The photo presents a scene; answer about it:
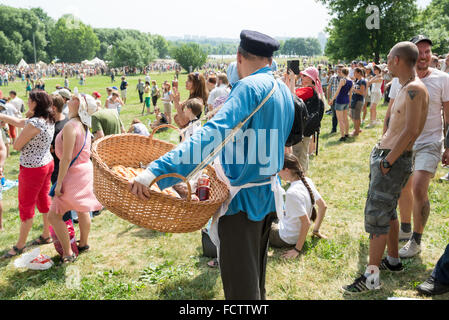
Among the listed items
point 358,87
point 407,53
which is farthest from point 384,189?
point 358,87

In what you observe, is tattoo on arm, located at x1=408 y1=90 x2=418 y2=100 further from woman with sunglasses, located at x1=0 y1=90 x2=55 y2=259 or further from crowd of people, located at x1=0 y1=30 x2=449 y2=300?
woman with sunglasses, located at x1=0 y1=90 x2=55 y2=259

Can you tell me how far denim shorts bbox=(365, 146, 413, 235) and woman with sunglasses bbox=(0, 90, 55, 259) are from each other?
3940 mm

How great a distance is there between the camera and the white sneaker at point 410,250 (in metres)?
4.09

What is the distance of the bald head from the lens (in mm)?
3117

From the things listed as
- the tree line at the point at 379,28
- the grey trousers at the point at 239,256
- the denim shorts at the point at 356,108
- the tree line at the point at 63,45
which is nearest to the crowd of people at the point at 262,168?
the grey trousers at the point at 239,256

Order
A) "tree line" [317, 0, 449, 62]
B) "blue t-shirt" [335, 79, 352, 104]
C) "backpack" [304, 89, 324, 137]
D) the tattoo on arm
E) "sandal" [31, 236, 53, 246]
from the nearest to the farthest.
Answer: the tattoo on arm
"sandal" [31, 236, 53, 246]
"backpack" [304, 89, 324, 137]
"blue t-shirt" [335, 79, 352, 104]
"tree line" [317, 0, 449, 62]

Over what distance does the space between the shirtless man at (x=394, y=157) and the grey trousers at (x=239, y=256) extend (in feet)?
5.30

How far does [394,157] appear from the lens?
3193mm

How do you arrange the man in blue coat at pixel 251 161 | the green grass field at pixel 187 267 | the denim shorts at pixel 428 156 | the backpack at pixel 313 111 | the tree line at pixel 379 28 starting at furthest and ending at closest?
the tree line at pixel 379 28 < the backpack at pixel 313 111 < the denim shorts at pixel 428 156 < the green grass field at pixel 187 267 < the man in blue coat at pixel 251 161

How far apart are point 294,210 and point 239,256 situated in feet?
6.67

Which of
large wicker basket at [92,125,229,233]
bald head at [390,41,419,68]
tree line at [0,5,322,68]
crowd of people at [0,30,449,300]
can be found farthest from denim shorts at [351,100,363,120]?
tree line at [0,5,322,68]

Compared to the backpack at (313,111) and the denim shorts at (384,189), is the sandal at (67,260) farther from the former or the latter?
the backpack at (313,111)
